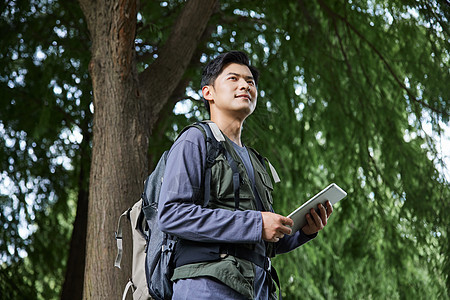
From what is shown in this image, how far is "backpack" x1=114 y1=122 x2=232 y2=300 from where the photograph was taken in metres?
2.02

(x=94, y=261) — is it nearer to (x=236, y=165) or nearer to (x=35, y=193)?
(x=236, y=165)

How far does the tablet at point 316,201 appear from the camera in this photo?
82.6 inches

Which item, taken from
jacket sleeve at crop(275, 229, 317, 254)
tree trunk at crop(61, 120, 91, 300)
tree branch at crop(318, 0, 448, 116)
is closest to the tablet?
jacket sleeve at crop(275, 229, 317, 254)

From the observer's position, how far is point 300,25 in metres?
5.50

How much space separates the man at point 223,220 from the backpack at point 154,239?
25 mm

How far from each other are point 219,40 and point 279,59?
564 millimetres

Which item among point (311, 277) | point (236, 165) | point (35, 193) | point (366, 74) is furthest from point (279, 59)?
point (236, 165)

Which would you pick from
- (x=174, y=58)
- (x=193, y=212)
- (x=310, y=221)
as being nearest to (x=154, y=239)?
(x=193, y=212)

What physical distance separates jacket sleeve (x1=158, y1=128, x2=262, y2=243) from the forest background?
2608 millimetres

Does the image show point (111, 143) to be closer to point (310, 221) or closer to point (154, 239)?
point (154, 239)

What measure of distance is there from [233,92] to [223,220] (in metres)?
0.58

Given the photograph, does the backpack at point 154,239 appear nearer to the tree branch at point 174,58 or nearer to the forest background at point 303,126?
the tree branch at point 174,58

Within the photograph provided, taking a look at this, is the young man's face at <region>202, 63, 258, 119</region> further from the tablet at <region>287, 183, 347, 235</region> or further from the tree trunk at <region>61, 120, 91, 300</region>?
the tree trunk at <region>61, 120, 91, 300</region>

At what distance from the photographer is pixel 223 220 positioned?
1879 mm
